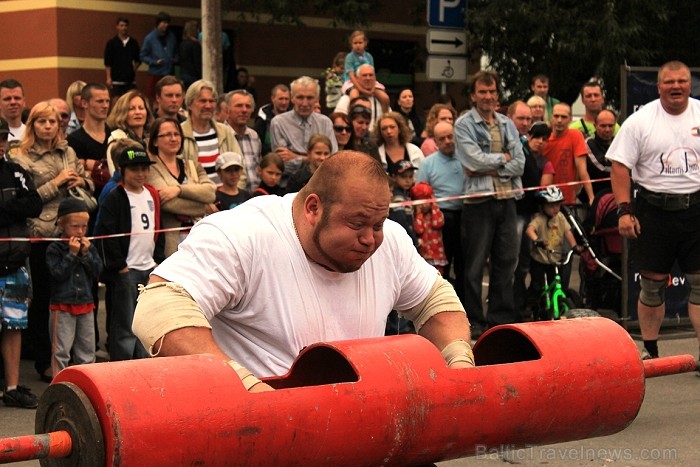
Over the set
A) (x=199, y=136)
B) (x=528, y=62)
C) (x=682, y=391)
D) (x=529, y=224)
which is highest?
(x=528, y=62)

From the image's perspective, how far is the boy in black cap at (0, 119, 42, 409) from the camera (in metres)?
7.72

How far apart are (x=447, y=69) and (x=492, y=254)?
16.3ft

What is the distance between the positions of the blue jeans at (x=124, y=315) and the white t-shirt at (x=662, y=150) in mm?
3271

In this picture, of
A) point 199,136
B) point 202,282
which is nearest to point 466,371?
point 202,282

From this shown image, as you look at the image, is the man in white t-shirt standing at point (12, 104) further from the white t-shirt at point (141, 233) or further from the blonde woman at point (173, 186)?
the white t-shirt at point (141, 233)

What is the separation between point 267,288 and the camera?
3.79 metres

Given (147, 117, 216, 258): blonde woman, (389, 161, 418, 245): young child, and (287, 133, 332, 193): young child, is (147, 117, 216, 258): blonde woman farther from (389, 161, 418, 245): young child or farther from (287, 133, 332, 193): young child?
(389, 161, 418, 245): young child

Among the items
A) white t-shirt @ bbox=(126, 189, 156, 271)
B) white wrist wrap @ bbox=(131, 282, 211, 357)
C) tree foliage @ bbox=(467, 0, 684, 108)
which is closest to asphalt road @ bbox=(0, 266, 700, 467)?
white t-shirt @ bbox=(126, 189, 156, 271)

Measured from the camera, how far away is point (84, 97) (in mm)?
9500

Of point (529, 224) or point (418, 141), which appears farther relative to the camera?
point (418, 141)

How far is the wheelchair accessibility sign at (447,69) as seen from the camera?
14766 millimetres

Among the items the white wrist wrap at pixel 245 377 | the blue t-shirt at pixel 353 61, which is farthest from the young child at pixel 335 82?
the white wrist wrap at pixel 245 377

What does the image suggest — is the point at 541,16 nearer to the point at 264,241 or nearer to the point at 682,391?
the point at 682,391

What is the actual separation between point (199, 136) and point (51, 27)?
9600 mm
